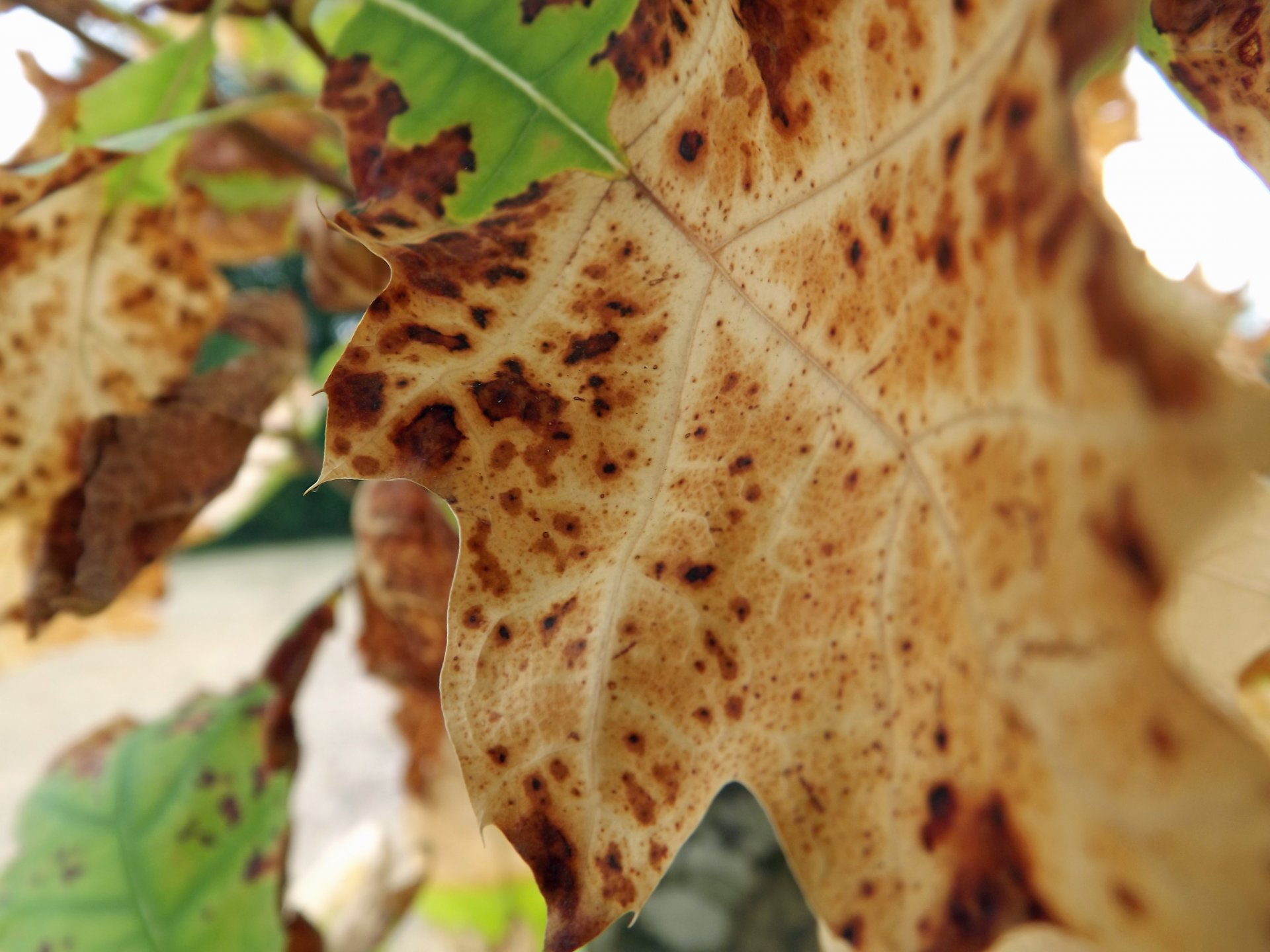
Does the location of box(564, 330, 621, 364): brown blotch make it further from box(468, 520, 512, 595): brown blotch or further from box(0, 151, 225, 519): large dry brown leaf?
box(0, 151, 225, 519): large dry brown leaf

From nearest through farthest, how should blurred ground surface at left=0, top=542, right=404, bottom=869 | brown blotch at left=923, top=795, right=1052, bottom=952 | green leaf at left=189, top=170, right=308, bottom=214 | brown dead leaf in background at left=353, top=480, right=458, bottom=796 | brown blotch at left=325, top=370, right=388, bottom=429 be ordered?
brown blotch at left=325, top=370, right=388, bottom=429 < brown blotch at left=923, top=795, right=1052, bottom=952 < brown dead leaf in background at left=353, top=480, right=458, bottom=796 < green leaf at left=189, top=170, right=308, bottom=214 < blurred ground surface at left=0, top=542, right=404, bottom=869

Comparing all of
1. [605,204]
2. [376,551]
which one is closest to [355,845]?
[376,551]

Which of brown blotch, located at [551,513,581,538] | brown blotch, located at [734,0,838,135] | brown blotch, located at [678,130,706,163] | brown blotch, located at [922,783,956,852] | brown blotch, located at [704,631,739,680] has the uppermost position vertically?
brown blotch, located at [734,0,838,135]

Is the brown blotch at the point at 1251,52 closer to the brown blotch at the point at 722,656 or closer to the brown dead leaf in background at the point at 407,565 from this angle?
the brown blotch at the point at 722,656

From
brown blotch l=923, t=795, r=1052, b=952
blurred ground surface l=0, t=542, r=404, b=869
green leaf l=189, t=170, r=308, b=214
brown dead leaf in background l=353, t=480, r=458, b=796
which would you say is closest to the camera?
brown blotch l=923, t=795, r=1052, b=952

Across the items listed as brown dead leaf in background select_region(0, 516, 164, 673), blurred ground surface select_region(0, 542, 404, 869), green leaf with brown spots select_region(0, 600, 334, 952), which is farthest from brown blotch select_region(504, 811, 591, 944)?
blurred ground surface select_region(0, 542, 404, 869)

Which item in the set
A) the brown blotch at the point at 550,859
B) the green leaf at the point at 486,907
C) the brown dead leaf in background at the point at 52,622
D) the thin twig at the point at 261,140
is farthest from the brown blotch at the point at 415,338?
the green leaf at the point at 486,907
